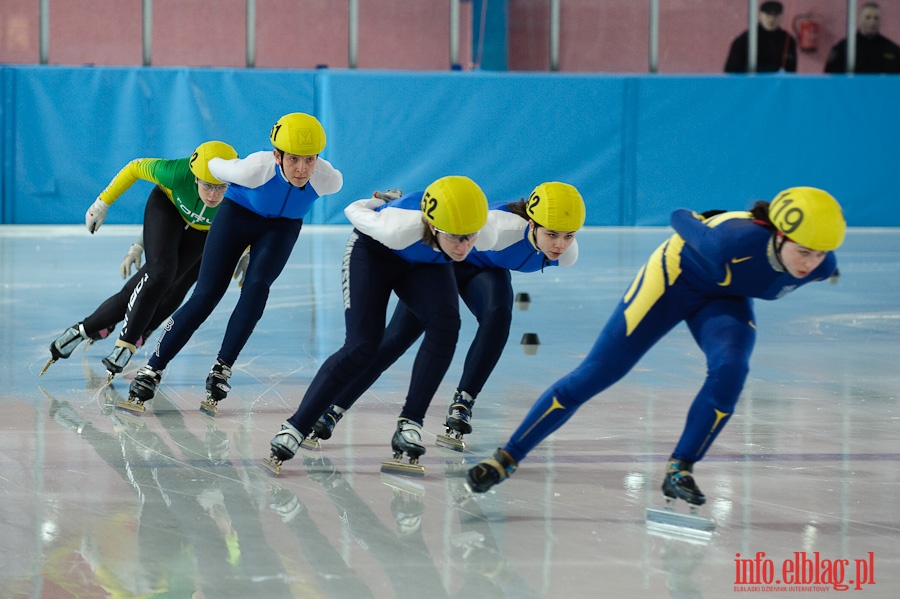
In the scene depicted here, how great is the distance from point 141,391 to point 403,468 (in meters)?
1.51

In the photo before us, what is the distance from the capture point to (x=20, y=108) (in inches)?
541

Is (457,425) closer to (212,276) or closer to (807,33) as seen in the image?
(212,276)

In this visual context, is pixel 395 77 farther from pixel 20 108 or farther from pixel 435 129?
pixel 20 108

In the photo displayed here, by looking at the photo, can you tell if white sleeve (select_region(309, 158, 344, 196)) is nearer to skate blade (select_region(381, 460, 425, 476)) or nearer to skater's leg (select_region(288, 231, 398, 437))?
skater's leg (select_region(288, 231, 398, 437))

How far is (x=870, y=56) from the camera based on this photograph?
1498 centimetres

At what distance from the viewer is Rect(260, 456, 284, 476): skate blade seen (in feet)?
13.8

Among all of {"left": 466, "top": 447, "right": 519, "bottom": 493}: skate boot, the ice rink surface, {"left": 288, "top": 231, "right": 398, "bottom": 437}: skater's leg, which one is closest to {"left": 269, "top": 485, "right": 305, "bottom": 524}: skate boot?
the ice rink surface

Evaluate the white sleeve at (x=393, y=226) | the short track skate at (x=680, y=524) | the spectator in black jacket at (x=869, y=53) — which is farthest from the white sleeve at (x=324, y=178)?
the spectator in black jacket at (x=869, y=53)

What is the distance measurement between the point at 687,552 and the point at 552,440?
57.3 inches

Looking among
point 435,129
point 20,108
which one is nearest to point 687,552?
point 435,129

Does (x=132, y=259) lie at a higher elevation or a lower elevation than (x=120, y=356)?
higher

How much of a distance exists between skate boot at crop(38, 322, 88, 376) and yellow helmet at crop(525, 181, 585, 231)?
2.63 m

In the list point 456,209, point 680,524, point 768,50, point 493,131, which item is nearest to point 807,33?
point 768,50

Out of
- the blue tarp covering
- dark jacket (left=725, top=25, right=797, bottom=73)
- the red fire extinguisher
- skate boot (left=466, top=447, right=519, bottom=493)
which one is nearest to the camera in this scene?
skate boot (left=466, top=447, right=519, bottom=493)
